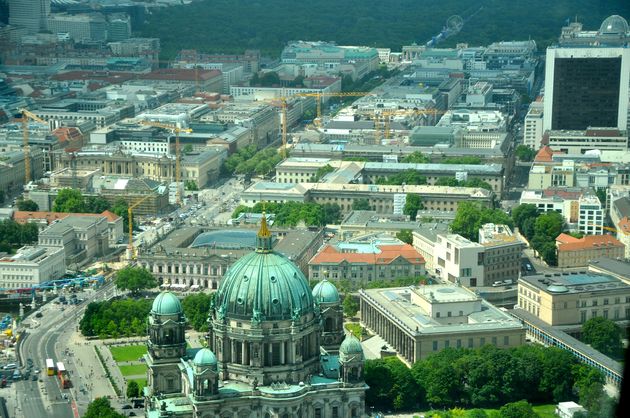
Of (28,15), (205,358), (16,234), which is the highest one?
(28,15)

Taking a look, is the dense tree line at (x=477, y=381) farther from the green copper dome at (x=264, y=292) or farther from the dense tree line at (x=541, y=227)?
the dense tree line at (x=541, y=227)

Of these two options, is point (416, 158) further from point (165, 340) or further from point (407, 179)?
point (165, 340)

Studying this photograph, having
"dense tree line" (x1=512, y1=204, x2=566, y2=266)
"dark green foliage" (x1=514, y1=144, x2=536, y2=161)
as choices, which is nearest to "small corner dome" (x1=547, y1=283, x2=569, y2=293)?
A: "dense tree line" (x1=512, y1=204, x2=566, y2=266)

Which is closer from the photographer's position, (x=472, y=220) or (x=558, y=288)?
(x=558, y=288)

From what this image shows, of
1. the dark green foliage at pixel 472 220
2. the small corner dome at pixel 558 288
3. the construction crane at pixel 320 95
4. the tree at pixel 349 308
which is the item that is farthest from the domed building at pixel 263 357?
the construction crane at pixel 320 95

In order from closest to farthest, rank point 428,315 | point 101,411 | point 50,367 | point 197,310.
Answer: point 101,411 → point 50,367 → point 428,315 → point 197,310

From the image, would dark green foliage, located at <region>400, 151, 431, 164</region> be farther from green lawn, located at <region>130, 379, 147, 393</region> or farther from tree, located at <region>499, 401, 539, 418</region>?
tree, located at <region>499, 401, 539, 418</region>

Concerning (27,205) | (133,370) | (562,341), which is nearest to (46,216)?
(27,205)
